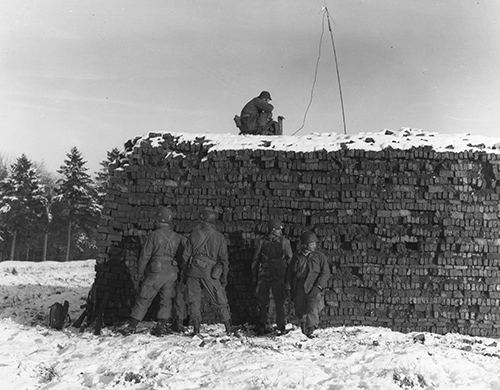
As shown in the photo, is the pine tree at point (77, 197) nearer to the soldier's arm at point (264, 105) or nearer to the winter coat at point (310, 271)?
the soldier's arm at point (264, 105)

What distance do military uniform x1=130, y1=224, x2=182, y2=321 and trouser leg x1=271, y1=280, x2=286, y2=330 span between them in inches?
63.4

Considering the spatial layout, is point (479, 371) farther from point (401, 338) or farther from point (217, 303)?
point (217, 303)

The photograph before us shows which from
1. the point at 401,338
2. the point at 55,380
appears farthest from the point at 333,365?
the point at 55,380

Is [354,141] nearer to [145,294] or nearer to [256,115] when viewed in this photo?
[256,115]

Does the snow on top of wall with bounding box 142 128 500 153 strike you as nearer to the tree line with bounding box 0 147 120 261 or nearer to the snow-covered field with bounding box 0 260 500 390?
the snow-covered field with bounding box 0 260 500 390

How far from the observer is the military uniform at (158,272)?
7.44 m

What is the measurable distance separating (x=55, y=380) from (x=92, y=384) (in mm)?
473

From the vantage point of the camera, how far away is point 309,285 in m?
7.43

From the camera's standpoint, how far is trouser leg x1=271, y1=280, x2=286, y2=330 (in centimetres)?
782

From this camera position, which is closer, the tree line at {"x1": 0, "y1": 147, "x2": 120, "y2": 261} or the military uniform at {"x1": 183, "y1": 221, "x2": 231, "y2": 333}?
the military uniform at {"x1": 183, "y1": 221, "x2": 231, "y2": 333}

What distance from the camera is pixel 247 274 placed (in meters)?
8.63

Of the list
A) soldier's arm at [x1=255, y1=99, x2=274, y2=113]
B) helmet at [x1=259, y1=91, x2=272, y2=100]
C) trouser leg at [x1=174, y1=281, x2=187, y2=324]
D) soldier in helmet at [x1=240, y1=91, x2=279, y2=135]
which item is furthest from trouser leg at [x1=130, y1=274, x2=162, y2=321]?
helmet at [x1=259, y1=91, x2=272, y2=100]

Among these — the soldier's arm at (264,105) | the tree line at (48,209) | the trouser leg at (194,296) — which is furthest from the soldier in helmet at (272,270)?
the tree line at (48,209)

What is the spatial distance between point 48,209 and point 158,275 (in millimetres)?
37721
